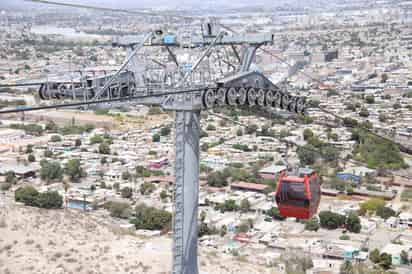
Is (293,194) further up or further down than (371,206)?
further up

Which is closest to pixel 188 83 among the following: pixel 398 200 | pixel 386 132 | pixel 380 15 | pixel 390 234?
pixel 390 234

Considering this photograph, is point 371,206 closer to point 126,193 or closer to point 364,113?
point 126,193

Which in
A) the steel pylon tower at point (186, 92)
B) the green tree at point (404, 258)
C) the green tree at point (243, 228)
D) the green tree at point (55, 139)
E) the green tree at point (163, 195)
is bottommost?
the green tree at point (55, 139)

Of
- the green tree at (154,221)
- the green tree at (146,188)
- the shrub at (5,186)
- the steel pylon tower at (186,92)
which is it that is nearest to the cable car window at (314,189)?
the steel pylon tower at (186,92)

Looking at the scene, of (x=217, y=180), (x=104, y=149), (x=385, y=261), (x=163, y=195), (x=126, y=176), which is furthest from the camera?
(x=104, y=149)

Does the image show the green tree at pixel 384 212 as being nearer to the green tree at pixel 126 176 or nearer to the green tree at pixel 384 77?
the green tree at pixel 126 176

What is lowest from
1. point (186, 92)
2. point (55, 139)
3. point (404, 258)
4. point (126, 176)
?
point (55, 139)

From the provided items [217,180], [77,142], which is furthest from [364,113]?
[217,180]

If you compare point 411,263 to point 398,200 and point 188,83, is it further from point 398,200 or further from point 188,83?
point 188,83
